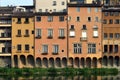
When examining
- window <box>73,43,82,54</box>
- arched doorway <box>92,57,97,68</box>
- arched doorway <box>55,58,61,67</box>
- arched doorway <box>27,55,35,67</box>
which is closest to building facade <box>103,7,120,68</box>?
arched doorway <box>92,57,97,68</box>

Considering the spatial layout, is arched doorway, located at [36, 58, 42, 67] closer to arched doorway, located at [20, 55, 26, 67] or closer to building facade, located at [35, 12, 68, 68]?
building facade, located at [35, 12, 68, 68]

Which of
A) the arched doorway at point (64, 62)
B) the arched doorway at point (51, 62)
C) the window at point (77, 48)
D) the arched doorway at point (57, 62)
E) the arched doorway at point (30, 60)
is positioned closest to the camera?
the window at point (77, 48)

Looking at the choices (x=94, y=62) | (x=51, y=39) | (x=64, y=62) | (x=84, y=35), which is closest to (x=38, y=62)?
(x=64, y=62)

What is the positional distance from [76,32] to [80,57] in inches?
169

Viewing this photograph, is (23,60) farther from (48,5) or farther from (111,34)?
(111,34)

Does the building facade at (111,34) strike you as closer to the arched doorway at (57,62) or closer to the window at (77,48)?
the window at (77,48)

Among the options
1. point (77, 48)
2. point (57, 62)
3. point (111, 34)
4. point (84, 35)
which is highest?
point (111, 34)

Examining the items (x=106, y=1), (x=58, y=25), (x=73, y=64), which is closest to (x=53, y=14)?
(x=58, y=25)

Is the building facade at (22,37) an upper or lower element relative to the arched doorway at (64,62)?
upper

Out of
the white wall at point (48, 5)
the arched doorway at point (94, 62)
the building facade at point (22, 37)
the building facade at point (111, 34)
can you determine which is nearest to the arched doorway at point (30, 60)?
the building facade at point (22, 37)

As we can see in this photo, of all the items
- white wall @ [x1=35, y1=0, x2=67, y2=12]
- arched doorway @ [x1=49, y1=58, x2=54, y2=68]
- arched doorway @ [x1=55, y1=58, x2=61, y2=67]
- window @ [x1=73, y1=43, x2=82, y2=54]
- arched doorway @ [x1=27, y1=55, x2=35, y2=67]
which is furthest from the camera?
white wall @ [x1=35, y1=0, x2=67, y2=12]

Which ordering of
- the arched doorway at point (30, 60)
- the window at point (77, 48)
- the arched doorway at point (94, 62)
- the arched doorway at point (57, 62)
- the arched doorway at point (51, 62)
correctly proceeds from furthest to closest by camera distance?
1. the arched doorway at point (30, 60)
2. the arched doorway at point (57, 62)
3. the arched doorway at point (51, 62)
4. the arched doorway at point (94, 62)
5. the window at point (77, 48)

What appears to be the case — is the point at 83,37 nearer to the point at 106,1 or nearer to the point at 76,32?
the point at 76,32

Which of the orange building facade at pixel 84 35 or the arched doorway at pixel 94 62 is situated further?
the arched doorway at pixel 94 62
